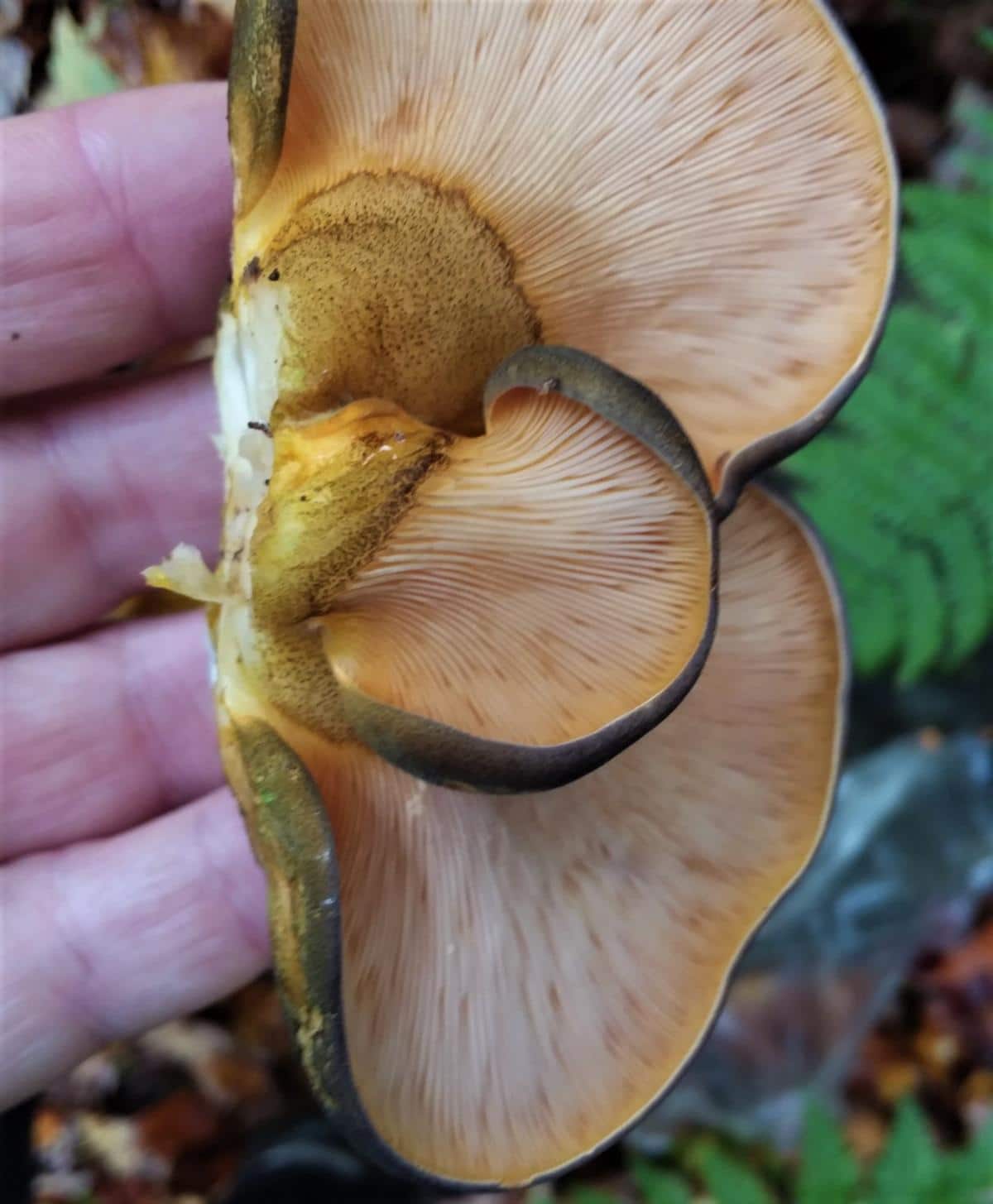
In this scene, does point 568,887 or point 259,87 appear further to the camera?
point 568,887

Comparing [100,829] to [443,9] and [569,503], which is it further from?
[443,9]

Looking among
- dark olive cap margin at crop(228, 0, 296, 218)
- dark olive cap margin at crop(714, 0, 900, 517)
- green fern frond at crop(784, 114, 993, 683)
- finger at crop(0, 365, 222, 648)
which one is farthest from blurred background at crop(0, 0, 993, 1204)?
dark olive cap margin at crop(714, 0, 900, 517)

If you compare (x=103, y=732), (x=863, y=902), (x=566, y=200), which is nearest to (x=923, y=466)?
(x=863, y=902)

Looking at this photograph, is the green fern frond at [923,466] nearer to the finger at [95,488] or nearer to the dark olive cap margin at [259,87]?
the finger at [95,488]

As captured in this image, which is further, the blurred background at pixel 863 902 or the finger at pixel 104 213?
the blurred background at pixel 863 902

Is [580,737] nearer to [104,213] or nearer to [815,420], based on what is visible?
[815,420]

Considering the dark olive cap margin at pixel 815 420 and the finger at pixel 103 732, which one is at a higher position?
the dark olive cap margin at pixel 815 420

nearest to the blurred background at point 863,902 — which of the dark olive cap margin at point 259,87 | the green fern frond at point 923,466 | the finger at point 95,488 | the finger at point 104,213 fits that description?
the green fern frond at point 923,466
